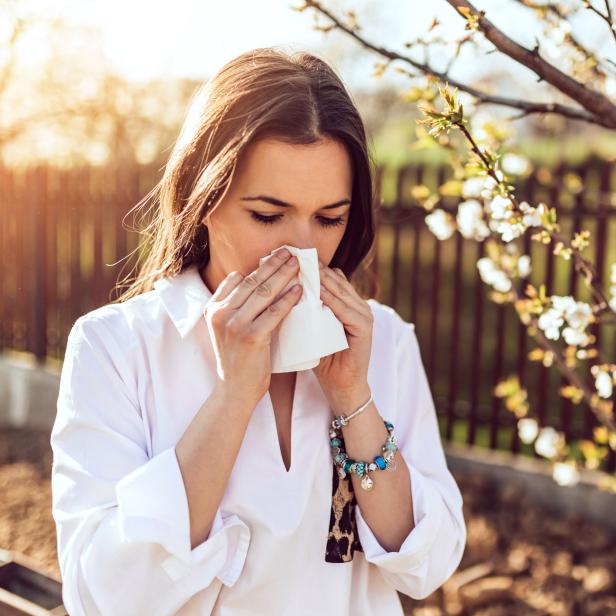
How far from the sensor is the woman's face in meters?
1.66

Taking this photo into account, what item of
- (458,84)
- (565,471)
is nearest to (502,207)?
(458,84)

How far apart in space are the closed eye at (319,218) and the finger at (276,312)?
6.5 inches

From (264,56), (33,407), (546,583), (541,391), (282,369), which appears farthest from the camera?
(33,407)

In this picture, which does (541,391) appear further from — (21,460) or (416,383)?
(21,460)

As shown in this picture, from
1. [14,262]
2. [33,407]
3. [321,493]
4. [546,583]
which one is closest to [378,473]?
[321,493]

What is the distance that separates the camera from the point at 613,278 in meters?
1.98

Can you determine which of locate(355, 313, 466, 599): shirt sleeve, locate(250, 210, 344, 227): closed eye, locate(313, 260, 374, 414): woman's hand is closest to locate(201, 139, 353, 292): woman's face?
locate(250, 210, 344, 227): closed eye

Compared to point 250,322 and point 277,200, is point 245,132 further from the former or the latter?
point 250,322

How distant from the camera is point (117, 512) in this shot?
154cm

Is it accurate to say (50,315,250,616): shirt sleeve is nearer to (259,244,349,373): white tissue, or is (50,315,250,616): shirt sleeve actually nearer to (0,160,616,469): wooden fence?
(259,244,349,373): white tissue

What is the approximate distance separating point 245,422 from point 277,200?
0.47m

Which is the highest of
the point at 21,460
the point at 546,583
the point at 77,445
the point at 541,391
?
the point at 77,445

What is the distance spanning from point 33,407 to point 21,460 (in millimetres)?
1089

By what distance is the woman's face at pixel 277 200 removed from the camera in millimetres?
1659
